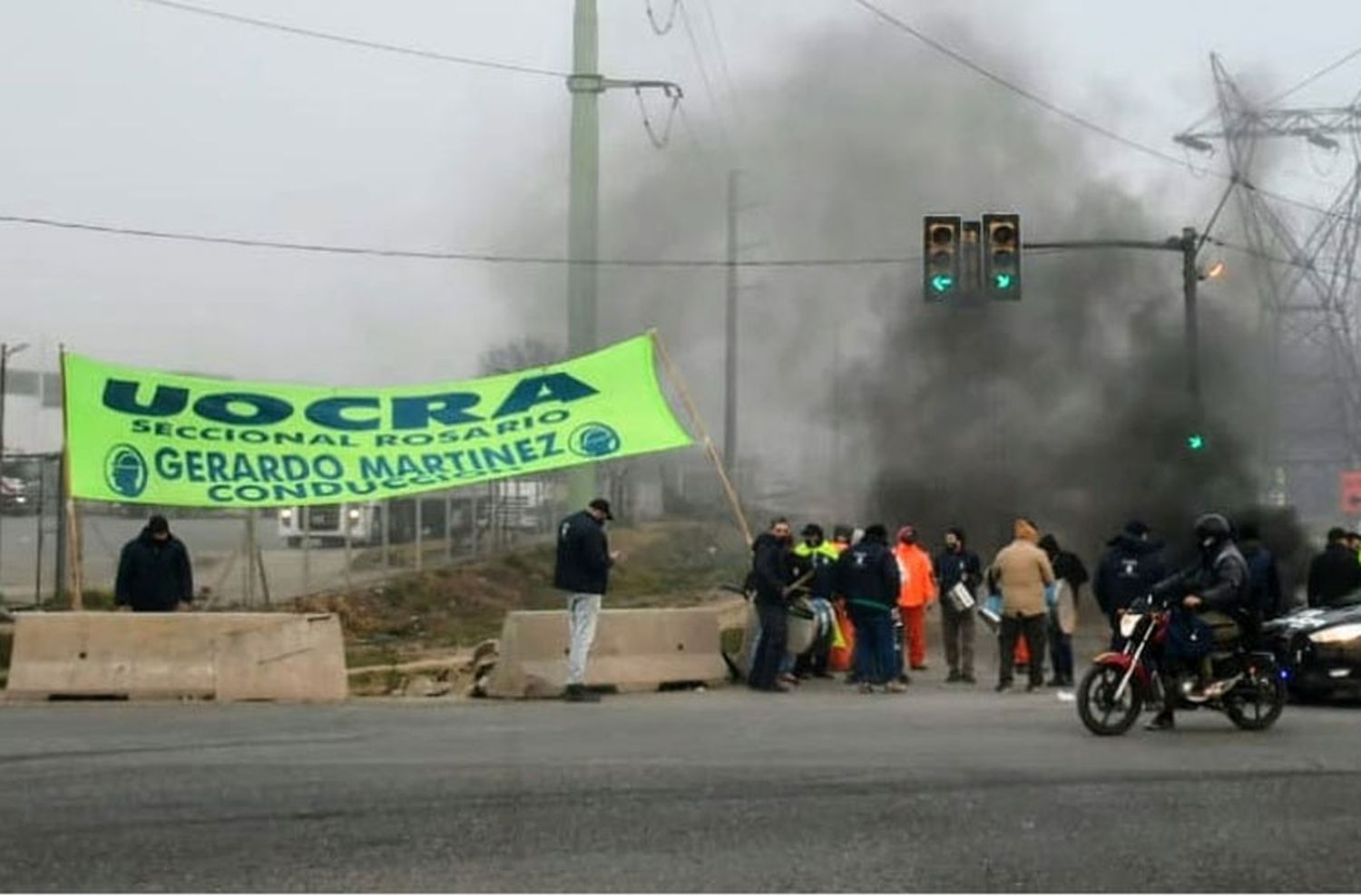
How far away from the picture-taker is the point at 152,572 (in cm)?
1372

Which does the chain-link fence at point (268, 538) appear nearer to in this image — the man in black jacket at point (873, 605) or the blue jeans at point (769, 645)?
the blue jeans at point (769, 645)

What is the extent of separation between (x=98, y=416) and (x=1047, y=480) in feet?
81.9

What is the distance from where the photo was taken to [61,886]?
571cm

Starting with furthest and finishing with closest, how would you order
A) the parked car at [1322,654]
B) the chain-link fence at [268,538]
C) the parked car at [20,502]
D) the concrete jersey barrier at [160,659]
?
the parked car at [20,502]
the chain-link fence at [268,538]
the concrete jersey barrier at [160,659]
the parked car at [1322,654]

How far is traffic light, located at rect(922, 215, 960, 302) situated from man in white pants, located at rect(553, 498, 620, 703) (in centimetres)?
827

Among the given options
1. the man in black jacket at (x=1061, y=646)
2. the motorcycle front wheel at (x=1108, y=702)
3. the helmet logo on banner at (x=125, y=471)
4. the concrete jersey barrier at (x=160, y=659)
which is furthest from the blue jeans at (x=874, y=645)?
the helmet logo on banner at (x=125, y=471)

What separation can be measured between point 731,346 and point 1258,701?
2957 cm

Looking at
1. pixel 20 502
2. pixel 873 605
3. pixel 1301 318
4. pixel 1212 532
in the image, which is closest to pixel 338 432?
pixel 873 605

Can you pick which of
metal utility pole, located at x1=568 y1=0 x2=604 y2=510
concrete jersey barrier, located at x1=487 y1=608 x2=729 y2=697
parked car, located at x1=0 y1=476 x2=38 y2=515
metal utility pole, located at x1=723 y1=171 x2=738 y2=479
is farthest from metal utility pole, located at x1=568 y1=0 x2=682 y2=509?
metal utility pole, located at x1=723 y1=171 x2=738 y2=479

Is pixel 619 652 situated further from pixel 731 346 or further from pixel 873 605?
pixel 731 346

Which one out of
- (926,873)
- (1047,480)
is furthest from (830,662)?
(1047,480)

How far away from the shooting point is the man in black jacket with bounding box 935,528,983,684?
15.2 meters

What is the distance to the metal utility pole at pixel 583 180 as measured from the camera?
20.7 metres

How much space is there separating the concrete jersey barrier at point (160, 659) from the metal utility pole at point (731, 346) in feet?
86.2
